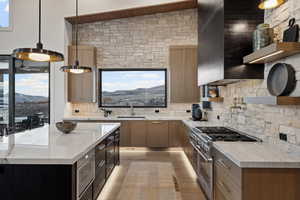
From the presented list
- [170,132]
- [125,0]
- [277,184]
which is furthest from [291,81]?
[125,0]

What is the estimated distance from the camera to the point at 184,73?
17.1 ft

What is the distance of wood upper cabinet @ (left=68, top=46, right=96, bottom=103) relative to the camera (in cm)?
530

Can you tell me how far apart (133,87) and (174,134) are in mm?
1771

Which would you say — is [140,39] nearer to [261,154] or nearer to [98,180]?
[98,180]

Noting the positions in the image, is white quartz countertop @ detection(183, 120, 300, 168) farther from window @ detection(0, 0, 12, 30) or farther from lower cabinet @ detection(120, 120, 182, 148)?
window @ detection(0, 0, 12, 30)

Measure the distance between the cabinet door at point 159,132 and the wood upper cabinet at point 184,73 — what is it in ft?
2.40

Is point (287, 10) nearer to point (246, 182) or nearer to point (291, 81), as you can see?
point (291, 81)

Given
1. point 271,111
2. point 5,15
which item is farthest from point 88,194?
point 5,15

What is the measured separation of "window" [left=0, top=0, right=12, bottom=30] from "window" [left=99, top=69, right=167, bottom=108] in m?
2.61

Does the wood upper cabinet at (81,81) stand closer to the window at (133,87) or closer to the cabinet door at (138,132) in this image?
the window at (133,87)

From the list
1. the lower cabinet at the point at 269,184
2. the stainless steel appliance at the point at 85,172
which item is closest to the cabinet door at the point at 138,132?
the stainless steel appliance at the point at 85,172

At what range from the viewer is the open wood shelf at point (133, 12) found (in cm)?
512

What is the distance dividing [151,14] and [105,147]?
411 centimetres

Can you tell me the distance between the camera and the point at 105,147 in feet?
9.57
